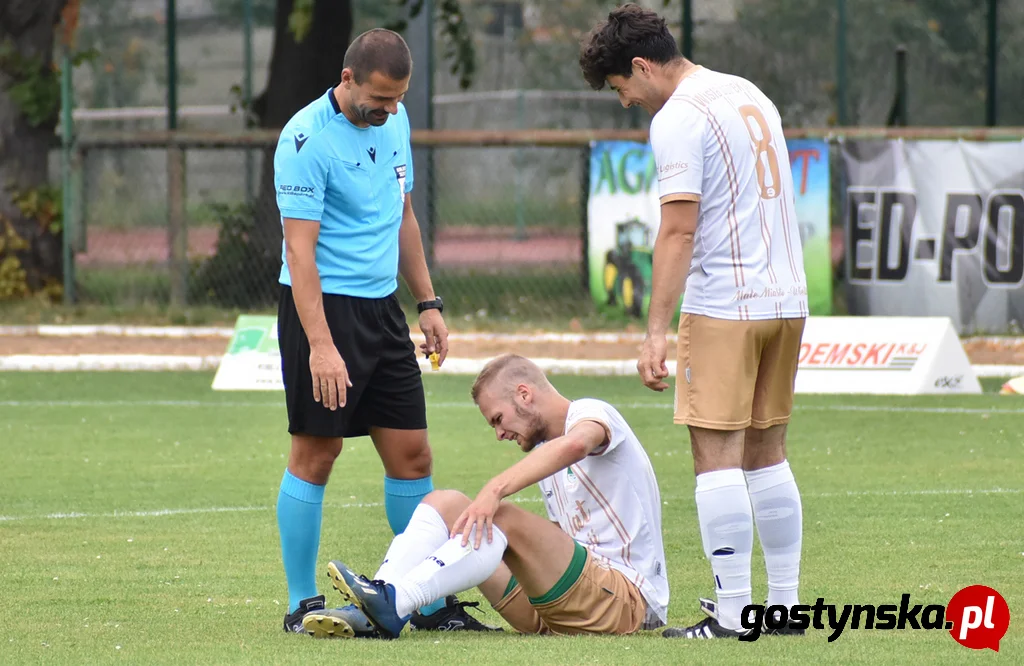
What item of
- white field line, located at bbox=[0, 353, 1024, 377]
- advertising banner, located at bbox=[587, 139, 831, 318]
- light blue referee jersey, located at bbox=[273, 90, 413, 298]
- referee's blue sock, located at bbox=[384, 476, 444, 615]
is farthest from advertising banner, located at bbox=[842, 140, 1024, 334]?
light blue referee jersey, located at bbox=[273, 90, 413, 298]

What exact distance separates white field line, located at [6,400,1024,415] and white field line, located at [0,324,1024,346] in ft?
11.6

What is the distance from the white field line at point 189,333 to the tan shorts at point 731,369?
10155 millimetres

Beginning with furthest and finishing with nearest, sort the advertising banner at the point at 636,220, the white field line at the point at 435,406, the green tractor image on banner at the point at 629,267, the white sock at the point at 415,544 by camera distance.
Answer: the green tractor image on banner at the point at 629,267 < the advertising banner at the point at 636,220 < the white field line at the point at 435,406 < the white sock at the point at 415,544

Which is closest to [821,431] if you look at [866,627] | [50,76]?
[866,627]

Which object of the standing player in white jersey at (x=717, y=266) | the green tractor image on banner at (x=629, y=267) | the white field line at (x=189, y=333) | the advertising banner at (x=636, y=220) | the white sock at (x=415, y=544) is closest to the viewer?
the standing player in white jersey at (x=717, y=266)

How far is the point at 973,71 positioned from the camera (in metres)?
27.7

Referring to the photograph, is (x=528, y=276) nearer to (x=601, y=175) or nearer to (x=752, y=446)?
(x=601, y=175)

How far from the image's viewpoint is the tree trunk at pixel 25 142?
18234 mm

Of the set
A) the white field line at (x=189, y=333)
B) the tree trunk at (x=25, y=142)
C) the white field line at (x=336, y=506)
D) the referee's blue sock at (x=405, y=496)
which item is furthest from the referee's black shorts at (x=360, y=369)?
the tree trunk at (x=25, y=142)

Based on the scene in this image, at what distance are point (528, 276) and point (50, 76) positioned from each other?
18.7ft

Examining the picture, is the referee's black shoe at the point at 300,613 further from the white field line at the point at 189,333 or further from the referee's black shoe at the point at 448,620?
the white field line at the point at 189,333

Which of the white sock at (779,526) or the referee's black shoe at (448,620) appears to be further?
the referee's black shoe at (448,620)

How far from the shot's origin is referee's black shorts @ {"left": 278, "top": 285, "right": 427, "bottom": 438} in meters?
5.67

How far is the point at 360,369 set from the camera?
5727 mm
